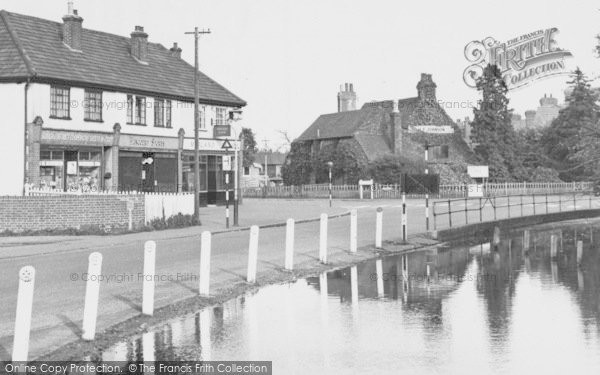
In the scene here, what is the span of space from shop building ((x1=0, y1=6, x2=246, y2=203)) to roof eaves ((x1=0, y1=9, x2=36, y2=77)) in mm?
61

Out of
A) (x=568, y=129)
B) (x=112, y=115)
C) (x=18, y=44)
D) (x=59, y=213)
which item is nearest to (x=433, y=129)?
(x=568, y=129)

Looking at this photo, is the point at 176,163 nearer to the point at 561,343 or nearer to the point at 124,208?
the point at 124,208

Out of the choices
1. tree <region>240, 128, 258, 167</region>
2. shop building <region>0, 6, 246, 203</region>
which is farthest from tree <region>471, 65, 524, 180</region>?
tree <region>240, 128, 258, 167</region>

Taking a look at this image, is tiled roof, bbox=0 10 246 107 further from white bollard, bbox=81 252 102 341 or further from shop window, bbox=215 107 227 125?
white bollard, bbox=81 252 102 341

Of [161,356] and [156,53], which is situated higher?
[156,53]

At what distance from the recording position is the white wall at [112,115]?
34.1 m

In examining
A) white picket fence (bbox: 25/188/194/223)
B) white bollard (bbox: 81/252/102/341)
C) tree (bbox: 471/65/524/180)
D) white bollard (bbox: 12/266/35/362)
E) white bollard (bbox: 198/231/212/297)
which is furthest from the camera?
tree (bbox: 471/65/524/180)

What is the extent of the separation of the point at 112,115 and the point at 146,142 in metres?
2.66

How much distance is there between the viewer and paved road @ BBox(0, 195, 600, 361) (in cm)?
1048

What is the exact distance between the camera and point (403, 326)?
10.1m

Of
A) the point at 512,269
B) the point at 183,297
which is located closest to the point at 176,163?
the point at 512,269

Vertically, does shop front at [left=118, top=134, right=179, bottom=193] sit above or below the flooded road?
above

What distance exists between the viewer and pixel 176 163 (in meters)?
42.4

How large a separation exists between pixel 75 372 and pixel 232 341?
2.01 metres
